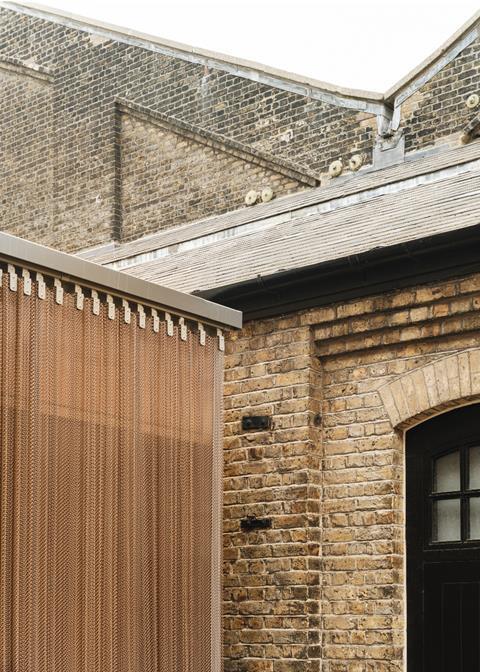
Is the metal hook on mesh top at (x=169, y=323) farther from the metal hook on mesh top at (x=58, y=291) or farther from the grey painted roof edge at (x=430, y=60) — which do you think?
the grey painted roof edge at (x=430, y=60)

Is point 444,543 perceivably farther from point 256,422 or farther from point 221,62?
point 221,62

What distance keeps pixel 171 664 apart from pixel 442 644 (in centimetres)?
172

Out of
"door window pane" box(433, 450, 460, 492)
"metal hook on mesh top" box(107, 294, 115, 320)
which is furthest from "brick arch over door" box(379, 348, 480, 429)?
"metal hook on mesh top" box(107, 294, 115, 320)

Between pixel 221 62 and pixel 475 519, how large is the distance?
8224mm

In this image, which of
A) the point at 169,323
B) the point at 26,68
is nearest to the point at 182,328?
the point at 169,323

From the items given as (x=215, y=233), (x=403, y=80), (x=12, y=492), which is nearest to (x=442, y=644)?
(x=12, y=492)

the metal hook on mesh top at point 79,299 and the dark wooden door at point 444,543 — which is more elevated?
the metal hook on mesh top at point 79,299

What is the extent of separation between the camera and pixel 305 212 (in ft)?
35.3

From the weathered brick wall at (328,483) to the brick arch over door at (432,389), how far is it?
0.26 ft

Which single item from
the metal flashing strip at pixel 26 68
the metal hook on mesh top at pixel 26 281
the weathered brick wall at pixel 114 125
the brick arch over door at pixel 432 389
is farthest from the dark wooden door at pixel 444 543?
the metal flashing strip at pixel 26 68

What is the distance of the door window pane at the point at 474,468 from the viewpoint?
300 inches

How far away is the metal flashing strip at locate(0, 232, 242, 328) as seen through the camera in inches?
252

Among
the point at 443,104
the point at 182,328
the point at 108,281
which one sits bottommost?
the point at 182,328

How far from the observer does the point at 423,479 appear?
7863 millimetres
